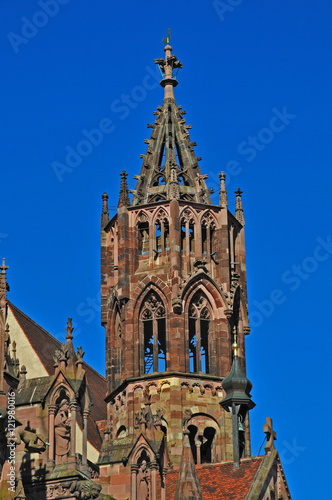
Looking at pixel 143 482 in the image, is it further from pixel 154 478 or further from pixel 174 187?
pixel 174 187

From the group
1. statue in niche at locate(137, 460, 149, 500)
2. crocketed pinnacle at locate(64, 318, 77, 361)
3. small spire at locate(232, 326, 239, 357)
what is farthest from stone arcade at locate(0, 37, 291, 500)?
crocketed pinnacle at locate(64, 318, 77, 361)

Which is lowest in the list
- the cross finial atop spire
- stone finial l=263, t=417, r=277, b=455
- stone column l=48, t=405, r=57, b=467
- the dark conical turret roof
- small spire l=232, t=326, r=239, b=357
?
stone column l=48, t=405, r=57, b=467

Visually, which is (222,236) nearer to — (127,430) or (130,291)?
(130,291)

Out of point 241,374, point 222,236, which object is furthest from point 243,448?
point 222,236

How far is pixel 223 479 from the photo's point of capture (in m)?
53.6

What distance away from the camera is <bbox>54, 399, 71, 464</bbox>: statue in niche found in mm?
45031

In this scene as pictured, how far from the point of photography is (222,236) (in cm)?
6362

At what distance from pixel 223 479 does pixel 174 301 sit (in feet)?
30.7

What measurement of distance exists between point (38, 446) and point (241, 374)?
1626cm

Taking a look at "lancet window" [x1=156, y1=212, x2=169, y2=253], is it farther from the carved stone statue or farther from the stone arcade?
the carved stone statue

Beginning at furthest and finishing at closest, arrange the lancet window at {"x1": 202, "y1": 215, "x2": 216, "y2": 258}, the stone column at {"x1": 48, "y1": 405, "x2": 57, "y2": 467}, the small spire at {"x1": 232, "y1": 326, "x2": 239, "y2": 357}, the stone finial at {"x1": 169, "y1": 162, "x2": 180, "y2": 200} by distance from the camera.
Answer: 1. the lancet window at {"x1": 202, "y1": 215, "x2": 216, "y2": 258}
2. the stone finial at {"x1": 169, "y1": 162, "x2": 180, "y2": 200}
3. the small spire at {"x1": 232, "y1": 326, "x2": 239, "y2": 357}
4. the stone column at {"x1": 48, "y1": 405, "x2": 57, "y2": 467}

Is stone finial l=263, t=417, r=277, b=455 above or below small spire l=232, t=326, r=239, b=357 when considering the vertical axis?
below

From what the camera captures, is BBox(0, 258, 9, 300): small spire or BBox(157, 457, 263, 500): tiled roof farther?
BBox(157, 457, 263, 500): tiled roof

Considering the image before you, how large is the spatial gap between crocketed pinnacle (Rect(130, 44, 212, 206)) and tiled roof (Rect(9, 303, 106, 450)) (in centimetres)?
577
